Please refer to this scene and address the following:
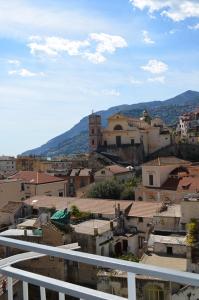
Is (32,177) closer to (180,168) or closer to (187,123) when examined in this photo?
(180,168)

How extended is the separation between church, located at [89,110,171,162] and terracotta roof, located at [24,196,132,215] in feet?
96.6

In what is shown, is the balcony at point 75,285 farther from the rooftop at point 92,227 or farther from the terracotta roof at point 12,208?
the terracotta roof at point 12,208

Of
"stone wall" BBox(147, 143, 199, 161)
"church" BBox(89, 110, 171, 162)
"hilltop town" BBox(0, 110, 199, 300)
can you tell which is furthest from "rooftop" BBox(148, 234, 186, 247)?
"stone wall" BBox(147, 143, 199, 161)

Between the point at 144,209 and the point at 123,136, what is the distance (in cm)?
3532

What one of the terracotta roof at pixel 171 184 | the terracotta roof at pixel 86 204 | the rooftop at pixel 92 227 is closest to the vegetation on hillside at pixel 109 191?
the terracotta roof at pixel 171 184

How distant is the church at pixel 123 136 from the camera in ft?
208

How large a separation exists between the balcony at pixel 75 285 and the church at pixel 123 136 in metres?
59.8

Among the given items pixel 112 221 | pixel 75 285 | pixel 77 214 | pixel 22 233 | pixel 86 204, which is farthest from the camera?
pixel 86 204

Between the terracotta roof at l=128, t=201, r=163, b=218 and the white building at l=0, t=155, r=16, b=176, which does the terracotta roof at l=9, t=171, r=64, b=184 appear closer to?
the terracotta roof at l=128, t=201, r=163, b=218

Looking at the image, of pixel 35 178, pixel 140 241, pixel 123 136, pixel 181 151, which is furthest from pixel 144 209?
pixel 181 151

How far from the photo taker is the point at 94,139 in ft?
214

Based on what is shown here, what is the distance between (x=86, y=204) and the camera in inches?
1264

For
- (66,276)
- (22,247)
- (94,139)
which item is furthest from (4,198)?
(22,247)

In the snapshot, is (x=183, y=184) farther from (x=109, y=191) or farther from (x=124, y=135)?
(x=124, y=135)
